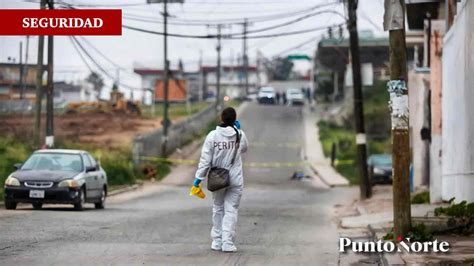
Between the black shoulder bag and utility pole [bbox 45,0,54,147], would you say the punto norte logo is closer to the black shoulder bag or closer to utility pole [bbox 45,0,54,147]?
the black shoulder bag

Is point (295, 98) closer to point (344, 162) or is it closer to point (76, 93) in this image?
point (76, 93)

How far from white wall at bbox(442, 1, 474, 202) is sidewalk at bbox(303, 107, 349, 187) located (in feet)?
80.1

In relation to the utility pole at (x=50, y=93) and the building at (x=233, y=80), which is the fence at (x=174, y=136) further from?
the building at (x=233, y=80)

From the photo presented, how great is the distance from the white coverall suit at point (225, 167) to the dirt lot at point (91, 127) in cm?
2685

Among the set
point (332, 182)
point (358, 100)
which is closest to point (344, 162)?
point (332, 182)

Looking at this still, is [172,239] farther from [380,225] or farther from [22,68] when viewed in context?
[22,68]

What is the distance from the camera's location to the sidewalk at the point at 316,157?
5044cm

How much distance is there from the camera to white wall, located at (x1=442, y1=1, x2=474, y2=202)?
18.0 metres

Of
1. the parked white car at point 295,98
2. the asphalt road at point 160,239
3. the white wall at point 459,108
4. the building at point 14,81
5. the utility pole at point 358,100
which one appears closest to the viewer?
the asphalt road at point 160,239

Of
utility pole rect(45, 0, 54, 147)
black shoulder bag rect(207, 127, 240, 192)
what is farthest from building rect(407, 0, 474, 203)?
utility pole rect(45, 0, 54, 147)

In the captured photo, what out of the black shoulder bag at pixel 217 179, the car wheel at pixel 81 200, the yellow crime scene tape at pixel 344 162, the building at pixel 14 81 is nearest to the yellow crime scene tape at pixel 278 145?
the yellow crime scene tape at pixel 344 162

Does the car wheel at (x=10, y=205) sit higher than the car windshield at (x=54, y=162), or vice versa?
the car windshield at (x=54, y=162)

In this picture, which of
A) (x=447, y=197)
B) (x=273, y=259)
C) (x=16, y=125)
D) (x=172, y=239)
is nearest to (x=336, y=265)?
(x=273, y=259)

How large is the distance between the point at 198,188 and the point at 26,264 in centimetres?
279
